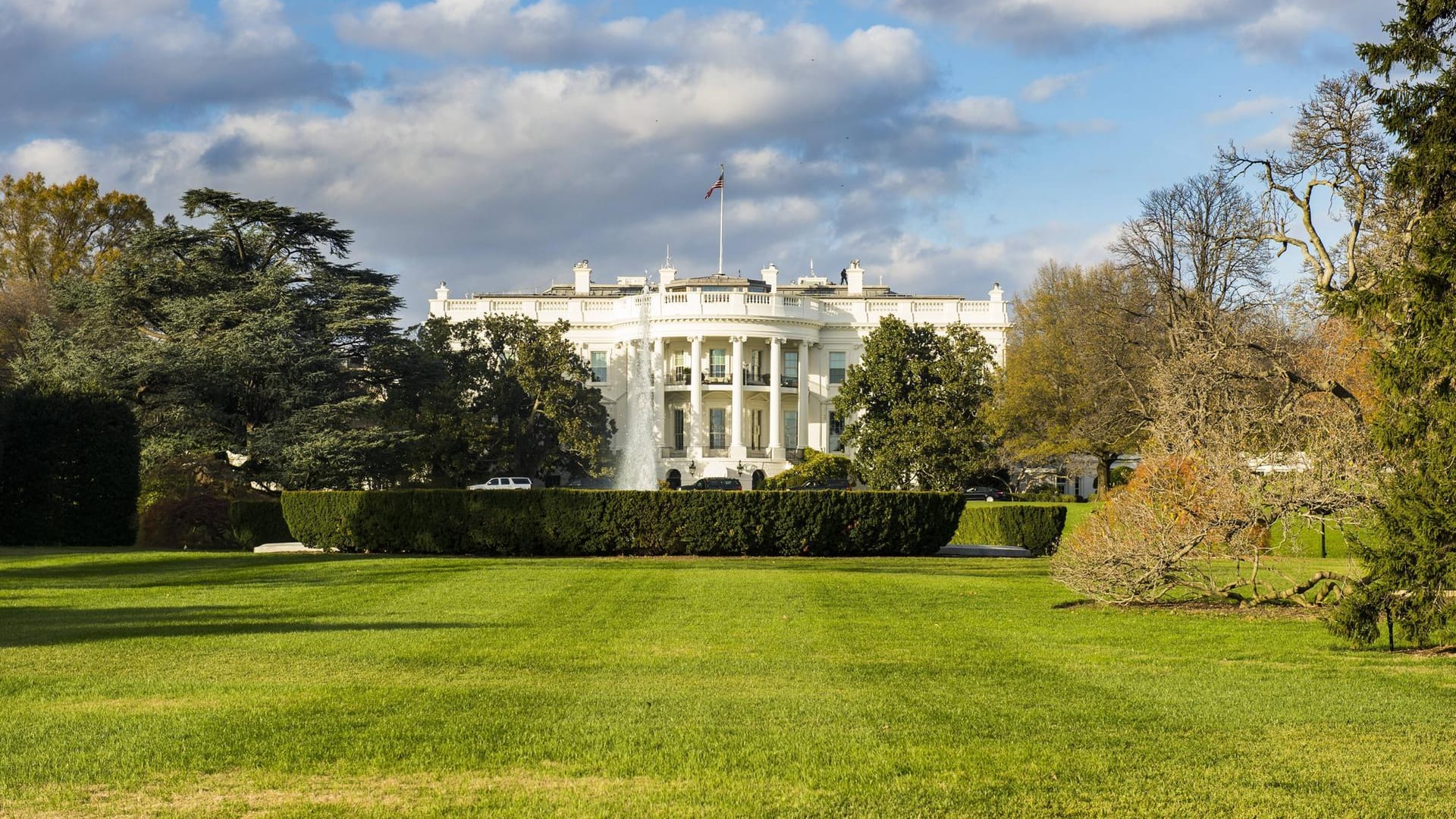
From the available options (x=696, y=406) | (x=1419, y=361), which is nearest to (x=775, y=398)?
(x=696, y=406)

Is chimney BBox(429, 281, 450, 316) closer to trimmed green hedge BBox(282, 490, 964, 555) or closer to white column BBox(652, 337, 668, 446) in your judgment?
white column BBox(652, 337, 668, 446)

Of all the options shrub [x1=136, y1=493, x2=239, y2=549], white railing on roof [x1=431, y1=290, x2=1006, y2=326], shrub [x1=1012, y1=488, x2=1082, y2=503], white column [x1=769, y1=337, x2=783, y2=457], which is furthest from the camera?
white column [x1=769, y1=337, x2=783, y2=457]

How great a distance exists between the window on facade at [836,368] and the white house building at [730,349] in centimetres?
6

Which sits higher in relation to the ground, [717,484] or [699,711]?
[717,484]

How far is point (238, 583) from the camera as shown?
1964 centimetres

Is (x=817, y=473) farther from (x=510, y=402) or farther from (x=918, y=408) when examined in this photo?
(x=510, y=402)

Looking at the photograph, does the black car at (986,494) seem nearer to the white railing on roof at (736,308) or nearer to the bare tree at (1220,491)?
the white railing on roof at (736,308)

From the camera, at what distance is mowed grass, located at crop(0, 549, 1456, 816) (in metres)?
7.06

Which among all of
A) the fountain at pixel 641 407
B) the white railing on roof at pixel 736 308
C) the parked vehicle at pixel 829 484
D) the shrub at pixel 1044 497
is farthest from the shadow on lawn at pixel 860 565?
the white railing on roof at pixel 736 308

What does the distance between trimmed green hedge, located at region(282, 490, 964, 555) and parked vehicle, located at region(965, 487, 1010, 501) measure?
31.2m

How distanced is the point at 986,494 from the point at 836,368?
13.0m

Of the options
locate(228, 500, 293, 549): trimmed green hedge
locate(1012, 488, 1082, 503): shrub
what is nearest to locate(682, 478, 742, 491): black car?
locate(1012, 488, 1082, 503): shrub

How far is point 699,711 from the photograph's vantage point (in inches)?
369

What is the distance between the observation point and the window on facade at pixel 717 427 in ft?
226
